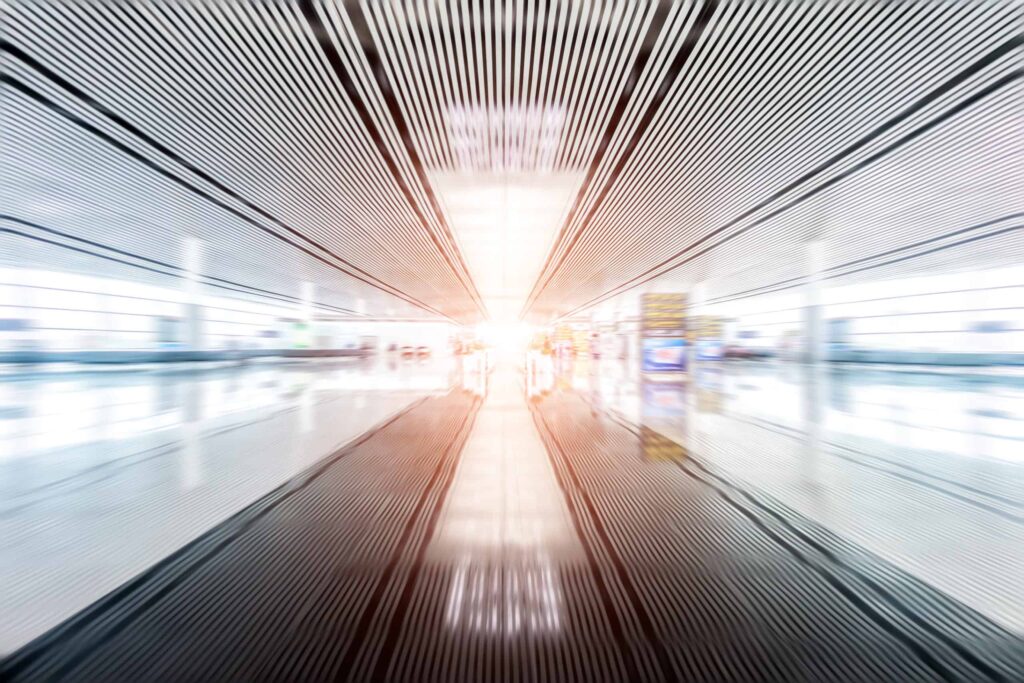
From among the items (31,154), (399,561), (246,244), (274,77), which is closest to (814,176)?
(274,77)

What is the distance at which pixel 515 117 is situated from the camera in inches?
274

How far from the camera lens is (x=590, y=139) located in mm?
7816

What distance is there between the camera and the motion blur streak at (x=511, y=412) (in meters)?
1.97

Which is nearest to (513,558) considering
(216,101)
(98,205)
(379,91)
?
(379,91)

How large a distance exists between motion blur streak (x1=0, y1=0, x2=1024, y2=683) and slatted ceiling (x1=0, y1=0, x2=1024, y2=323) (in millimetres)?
57

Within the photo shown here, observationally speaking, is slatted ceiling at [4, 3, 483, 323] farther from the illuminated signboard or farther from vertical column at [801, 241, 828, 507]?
the illuminated signboard

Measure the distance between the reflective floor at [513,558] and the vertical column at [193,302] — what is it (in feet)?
42.6

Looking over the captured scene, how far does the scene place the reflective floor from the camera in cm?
181

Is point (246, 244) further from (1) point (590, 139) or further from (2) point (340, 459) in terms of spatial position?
(2) point (340, 459)

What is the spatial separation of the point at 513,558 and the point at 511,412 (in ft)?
17.7

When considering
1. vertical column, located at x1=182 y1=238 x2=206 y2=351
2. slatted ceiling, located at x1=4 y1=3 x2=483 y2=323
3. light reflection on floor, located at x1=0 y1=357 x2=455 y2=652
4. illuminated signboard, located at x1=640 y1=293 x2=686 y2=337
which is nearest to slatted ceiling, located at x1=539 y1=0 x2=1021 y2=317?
illuminated signboard, located at x1=640 y1=293 x2=686 y2=337

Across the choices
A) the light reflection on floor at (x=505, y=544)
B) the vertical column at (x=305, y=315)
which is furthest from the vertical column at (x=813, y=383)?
the vertical column at (x=305, y=315)

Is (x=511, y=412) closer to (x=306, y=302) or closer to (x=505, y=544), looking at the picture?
(x=505, y=544)

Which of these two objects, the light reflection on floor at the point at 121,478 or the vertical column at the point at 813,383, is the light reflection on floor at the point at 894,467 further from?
the light reflection on floor at the point at 121,478
